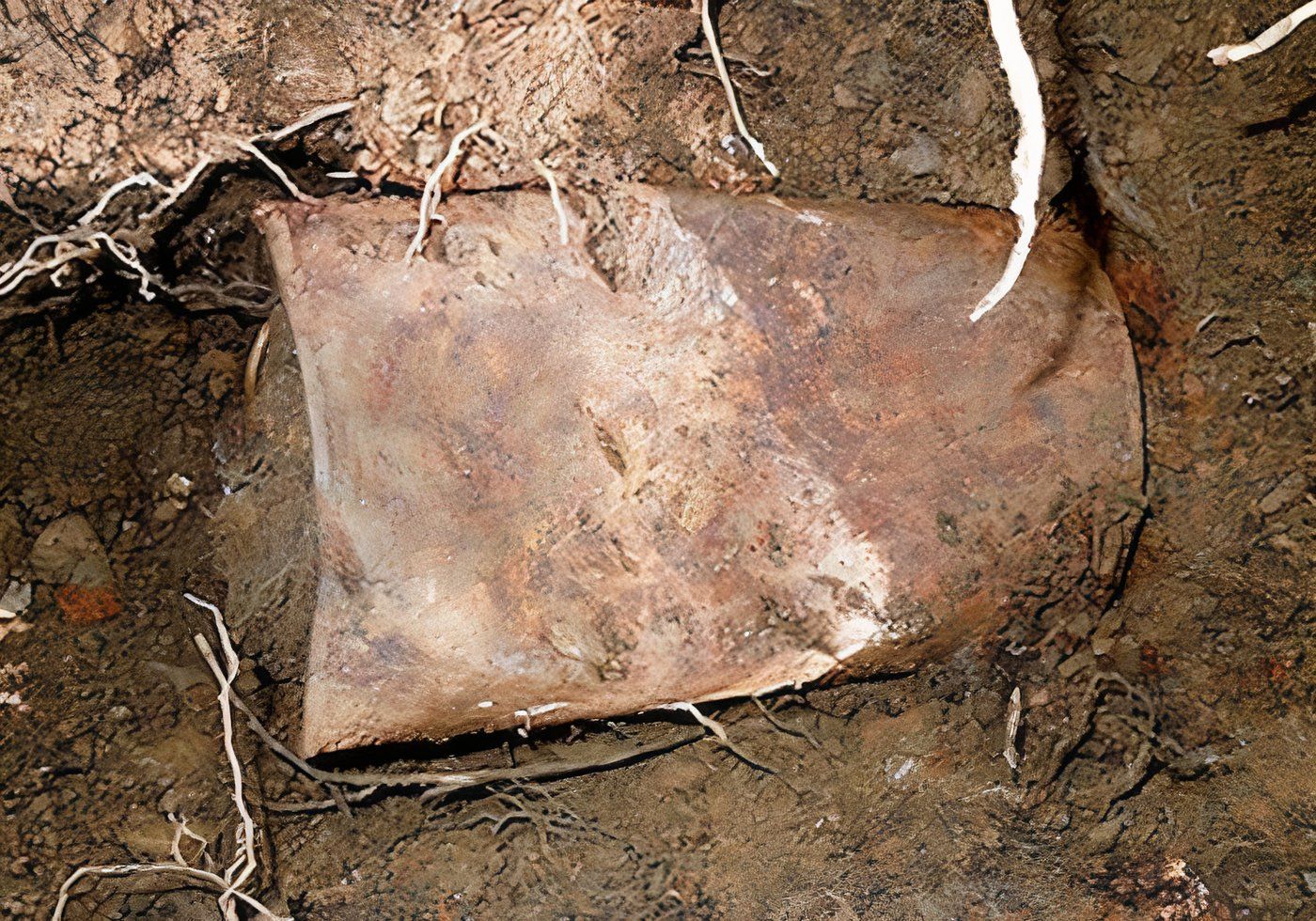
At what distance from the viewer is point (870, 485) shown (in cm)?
183

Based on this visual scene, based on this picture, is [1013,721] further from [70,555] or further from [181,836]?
[70,555]

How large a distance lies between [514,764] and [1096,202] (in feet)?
5.53

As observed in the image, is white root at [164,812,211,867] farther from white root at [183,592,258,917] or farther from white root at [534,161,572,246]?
white root at [534,161,572,246]

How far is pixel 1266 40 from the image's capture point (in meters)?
1.74

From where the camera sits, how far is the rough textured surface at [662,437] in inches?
69.2

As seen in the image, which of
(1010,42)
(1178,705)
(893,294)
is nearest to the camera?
(1010,42)

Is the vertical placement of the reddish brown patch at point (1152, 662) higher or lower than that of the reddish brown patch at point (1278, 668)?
lower

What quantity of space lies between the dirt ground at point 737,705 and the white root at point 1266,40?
3cm

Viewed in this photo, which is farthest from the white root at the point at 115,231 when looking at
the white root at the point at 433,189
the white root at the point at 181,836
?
the white root at the point at 181,836

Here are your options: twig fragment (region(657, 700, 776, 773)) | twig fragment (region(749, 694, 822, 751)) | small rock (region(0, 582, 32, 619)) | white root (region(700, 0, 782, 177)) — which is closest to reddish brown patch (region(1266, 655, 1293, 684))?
twig fragment (region(749, 694, 822, 751))

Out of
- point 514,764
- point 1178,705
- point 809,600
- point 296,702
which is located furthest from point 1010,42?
point 296,702

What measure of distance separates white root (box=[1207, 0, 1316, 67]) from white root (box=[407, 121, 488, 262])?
4.61ft

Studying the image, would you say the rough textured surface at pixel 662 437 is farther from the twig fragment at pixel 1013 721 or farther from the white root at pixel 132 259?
the white root at pixel 132 259

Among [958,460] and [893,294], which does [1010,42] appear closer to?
[893,294]
